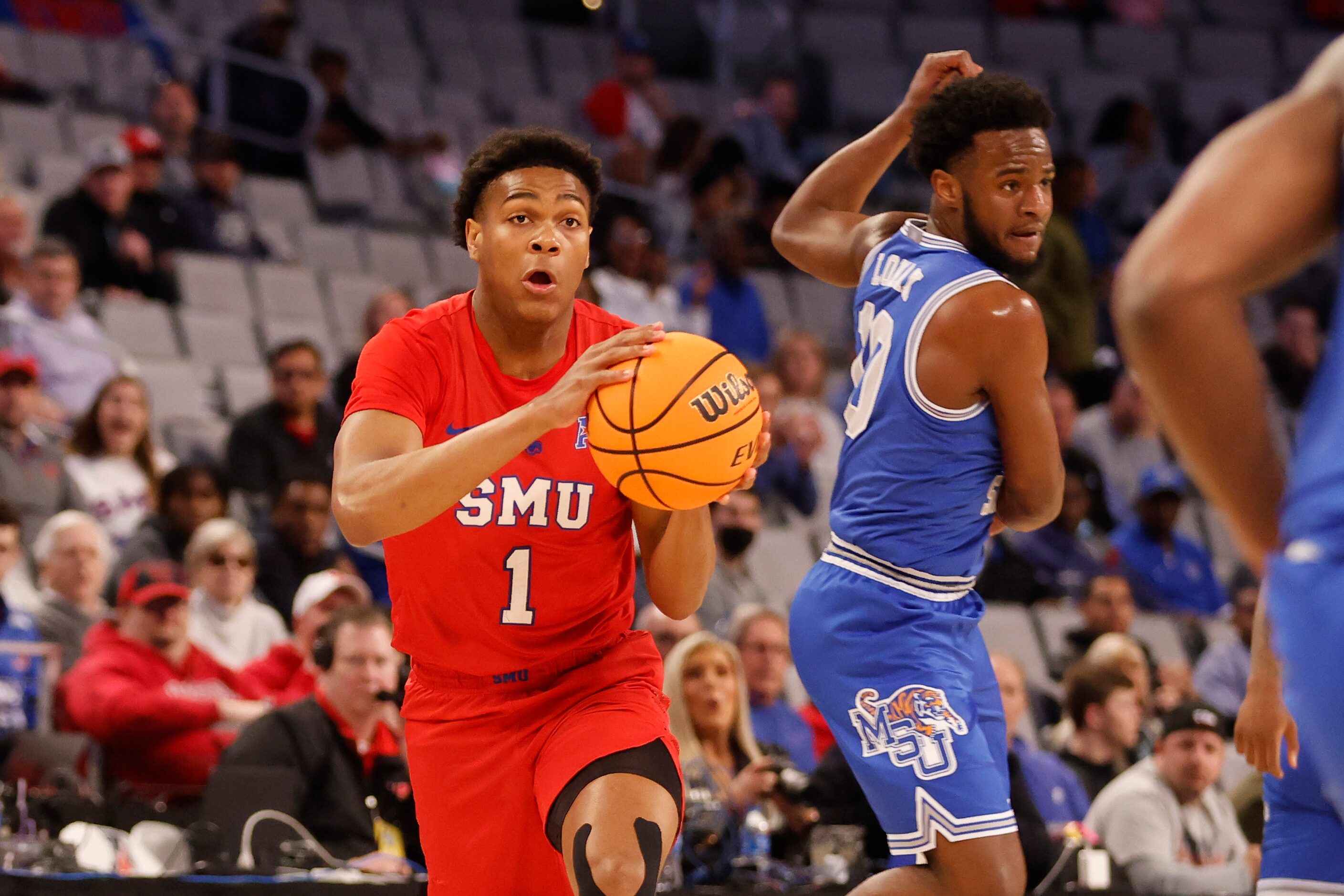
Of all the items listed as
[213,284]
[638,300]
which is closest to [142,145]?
[213,284]

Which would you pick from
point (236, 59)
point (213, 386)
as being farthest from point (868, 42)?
point (213, 386)

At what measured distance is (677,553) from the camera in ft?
12.7

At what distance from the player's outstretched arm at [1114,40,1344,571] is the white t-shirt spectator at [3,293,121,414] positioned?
800 centimetres

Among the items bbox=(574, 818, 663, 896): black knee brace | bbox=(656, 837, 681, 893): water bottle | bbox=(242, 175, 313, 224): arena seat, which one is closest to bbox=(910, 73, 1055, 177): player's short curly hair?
bbox=(574, 818, 663, 896): black knee brace

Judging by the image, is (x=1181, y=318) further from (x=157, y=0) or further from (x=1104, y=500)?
(x=157, y=0)

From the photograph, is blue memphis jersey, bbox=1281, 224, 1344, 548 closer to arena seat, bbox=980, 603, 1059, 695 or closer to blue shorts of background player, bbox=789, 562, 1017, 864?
blue shorts of background player, bbox=789, 562, 1017, 864

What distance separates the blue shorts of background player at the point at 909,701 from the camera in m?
3.80

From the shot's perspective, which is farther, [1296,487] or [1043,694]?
[1043,694]

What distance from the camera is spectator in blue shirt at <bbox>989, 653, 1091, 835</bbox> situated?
718 cm

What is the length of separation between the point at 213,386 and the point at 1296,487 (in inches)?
353

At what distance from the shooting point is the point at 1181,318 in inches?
65.2

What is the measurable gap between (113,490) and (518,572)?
5.06 meters

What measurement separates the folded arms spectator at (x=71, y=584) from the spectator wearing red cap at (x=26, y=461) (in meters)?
0.77

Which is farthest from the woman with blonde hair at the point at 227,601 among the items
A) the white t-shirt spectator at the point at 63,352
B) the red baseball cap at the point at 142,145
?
the red baseball cap at the point at 142,145
